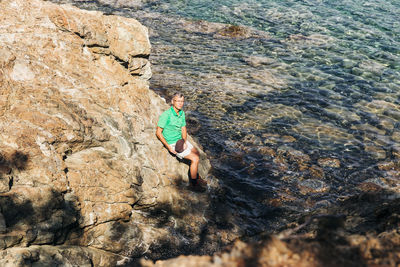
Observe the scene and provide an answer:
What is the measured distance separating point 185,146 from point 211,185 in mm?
1601

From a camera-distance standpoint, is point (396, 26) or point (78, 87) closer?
point (78, 87)

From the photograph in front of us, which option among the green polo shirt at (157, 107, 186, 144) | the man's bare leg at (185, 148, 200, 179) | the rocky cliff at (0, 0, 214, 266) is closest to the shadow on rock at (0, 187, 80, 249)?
the rocky cliff at (0, 0, 214, 266)

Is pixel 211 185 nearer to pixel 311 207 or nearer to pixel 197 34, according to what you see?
pixel 311 207

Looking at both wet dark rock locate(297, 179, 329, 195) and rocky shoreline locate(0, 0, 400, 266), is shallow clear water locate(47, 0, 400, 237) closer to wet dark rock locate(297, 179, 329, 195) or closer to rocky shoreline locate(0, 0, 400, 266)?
wet dark rock locate(297, 179, 329, 195)

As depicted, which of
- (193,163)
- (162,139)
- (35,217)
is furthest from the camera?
(193,163)

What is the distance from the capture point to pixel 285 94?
→ 1528 centimetres

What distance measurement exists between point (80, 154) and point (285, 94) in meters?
11.5

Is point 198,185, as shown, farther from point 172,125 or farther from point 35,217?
point 35,217

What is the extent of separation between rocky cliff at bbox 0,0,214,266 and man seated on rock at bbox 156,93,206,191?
0.27 meters

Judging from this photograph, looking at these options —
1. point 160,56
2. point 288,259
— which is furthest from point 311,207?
point 160,56

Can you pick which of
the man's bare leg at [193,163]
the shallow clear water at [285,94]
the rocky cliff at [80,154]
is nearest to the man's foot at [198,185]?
the man's bare leg at [193,163]

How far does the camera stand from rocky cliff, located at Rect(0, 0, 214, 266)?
5035mm

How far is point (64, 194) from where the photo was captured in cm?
553

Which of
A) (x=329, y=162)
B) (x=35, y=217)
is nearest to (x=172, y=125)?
(x=35, y=217)
